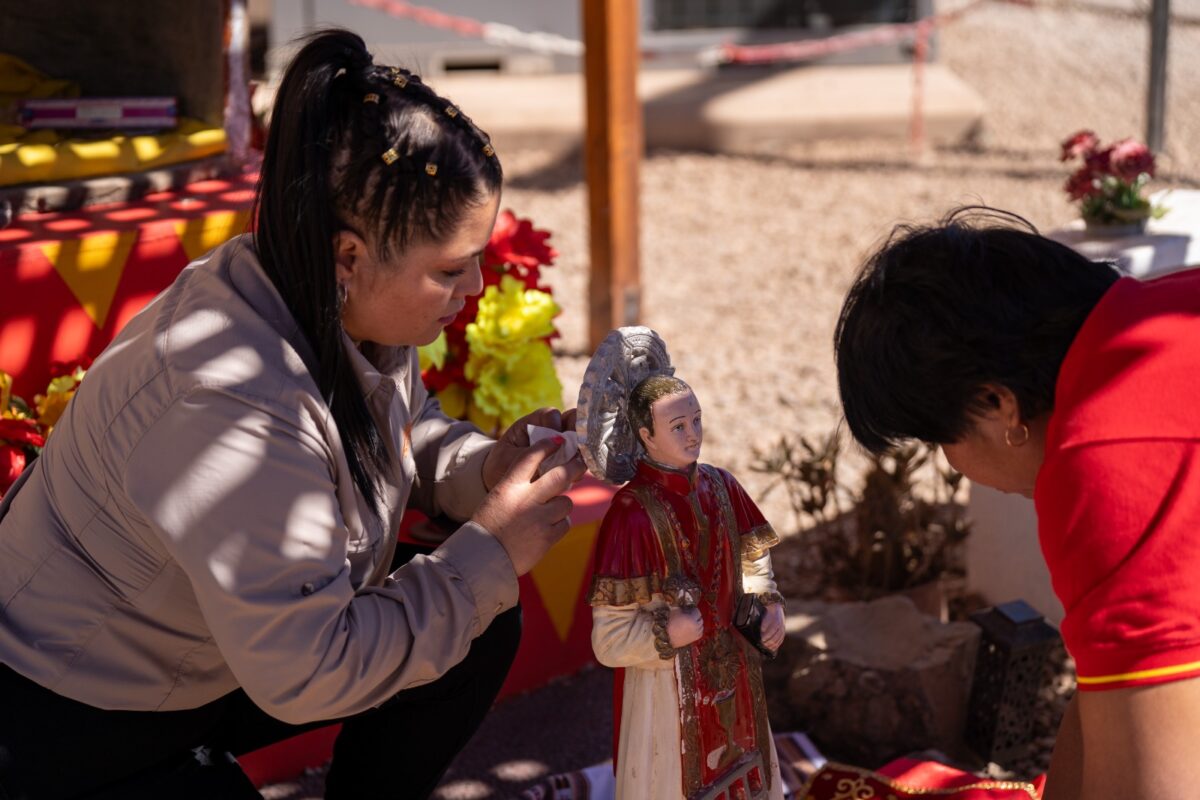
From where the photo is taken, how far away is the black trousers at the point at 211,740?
201 centimetres

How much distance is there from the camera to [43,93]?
402 centimetres

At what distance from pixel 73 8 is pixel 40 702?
2714 mm

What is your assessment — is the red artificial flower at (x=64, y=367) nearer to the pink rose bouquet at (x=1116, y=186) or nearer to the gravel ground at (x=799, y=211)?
the gravel ground at (x=799, y=211)

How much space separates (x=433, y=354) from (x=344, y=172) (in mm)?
1489

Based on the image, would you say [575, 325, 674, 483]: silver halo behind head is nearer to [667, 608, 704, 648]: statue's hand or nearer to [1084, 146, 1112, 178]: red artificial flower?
[667, 608, 704, 648]: statue's hand

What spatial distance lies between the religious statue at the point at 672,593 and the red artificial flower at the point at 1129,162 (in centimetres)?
234

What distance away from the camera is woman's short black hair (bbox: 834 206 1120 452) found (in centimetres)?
184

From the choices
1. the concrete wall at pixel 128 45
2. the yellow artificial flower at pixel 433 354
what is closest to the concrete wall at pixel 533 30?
the concrete wall at pixel 128 45

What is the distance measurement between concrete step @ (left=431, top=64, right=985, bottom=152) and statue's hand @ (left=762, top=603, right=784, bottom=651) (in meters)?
7.17

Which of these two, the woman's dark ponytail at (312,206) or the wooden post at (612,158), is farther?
the wooden post at (612,158)

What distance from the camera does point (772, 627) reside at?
88.7 inches

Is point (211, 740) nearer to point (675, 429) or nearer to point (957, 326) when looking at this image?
point (675, 429)

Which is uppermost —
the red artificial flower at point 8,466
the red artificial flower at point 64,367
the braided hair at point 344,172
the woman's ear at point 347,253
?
the braided hair at point 344,172

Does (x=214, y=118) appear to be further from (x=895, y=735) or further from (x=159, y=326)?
(x=895, y=735)
